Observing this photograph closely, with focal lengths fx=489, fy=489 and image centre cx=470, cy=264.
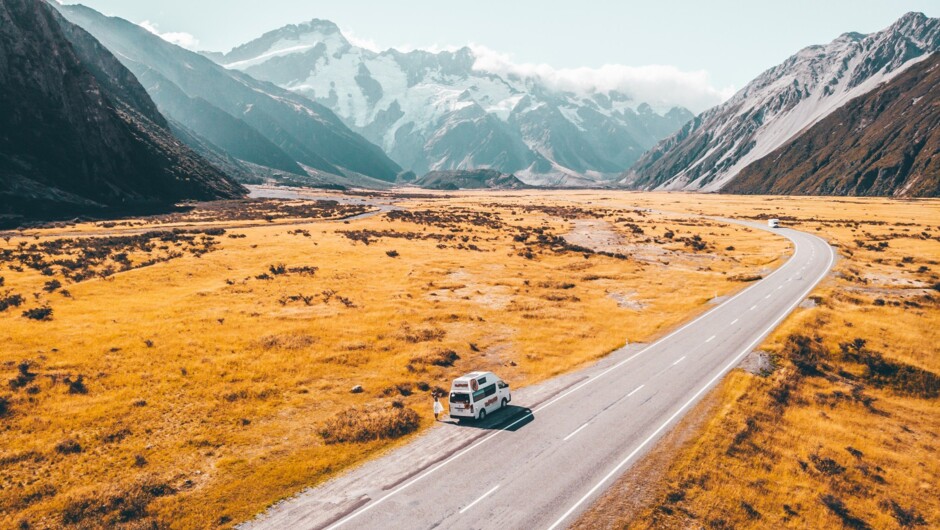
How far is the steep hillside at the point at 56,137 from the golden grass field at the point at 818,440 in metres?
148

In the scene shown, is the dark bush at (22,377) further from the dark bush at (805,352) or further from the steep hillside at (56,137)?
the steep hillside at (56,137)

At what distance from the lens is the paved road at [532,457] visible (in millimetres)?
21344

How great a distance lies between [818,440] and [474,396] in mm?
21476

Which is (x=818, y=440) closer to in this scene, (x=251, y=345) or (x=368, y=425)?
(x=368, y=425)

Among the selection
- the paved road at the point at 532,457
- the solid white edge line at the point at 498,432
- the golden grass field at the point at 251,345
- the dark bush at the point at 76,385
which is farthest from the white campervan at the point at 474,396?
the dark bush at the point at 76,385

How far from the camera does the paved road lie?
21.3 m

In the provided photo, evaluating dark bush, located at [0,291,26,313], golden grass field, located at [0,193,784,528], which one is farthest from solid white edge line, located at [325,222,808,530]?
dark bush, located at [0,291,26,313]

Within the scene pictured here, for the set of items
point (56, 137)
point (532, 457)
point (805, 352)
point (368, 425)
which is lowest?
point (368, 425)

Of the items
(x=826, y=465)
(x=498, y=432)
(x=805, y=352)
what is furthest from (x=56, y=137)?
(x=826, y=465)

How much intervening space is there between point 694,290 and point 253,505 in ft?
197

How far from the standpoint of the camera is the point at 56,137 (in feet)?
462

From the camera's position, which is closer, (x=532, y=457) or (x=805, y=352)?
(x=532, y=457)

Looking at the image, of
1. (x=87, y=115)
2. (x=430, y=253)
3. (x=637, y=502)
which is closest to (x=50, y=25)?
(x=87, y=115)

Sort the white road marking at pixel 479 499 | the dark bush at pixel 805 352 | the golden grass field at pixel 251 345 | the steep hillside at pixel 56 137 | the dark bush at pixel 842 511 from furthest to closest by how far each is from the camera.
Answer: the steep hillside at pixel 56 137
the dark bush at pixel 805 352
the golden grass field at pixel 251 345
the dark bush at pixel 842 511
the white road marking at pixel 479 499
